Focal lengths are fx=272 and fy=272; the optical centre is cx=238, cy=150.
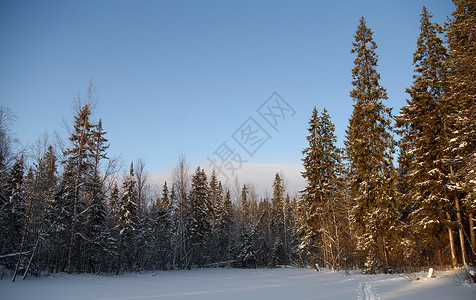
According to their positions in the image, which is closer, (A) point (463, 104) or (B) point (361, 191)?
(A) point (463, 104)

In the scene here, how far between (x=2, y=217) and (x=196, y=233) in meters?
23.2

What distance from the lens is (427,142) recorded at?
16.5 metres

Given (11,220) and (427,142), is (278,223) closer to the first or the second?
(427,142)

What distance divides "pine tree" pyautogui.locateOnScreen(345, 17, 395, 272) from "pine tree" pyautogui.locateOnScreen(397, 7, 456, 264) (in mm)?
1405

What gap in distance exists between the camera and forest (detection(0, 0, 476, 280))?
48.8 feet

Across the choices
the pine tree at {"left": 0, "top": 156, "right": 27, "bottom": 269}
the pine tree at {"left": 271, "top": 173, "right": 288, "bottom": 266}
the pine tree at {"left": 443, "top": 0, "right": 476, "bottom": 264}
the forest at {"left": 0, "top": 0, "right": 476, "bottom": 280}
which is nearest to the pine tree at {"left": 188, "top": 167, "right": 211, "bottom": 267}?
the forest at {"left": 0, "top": 0, "right": 476, "bottom": 280}

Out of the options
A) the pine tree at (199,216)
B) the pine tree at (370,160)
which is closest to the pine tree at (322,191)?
the pine tree at (370,160)

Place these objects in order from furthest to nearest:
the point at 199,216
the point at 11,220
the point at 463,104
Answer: the point at 199,216
the point at 11,220
the point at 463,104

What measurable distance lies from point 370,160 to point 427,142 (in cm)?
408

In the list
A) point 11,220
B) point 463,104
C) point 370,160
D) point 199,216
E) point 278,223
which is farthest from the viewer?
point 278,223

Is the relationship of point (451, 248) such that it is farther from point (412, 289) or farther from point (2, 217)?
point (2, 217)

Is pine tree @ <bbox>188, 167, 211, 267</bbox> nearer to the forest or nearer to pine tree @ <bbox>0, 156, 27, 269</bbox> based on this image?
the forest

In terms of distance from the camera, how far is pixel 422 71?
1797 cm

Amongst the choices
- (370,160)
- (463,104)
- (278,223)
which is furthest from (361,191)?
(278,223)
